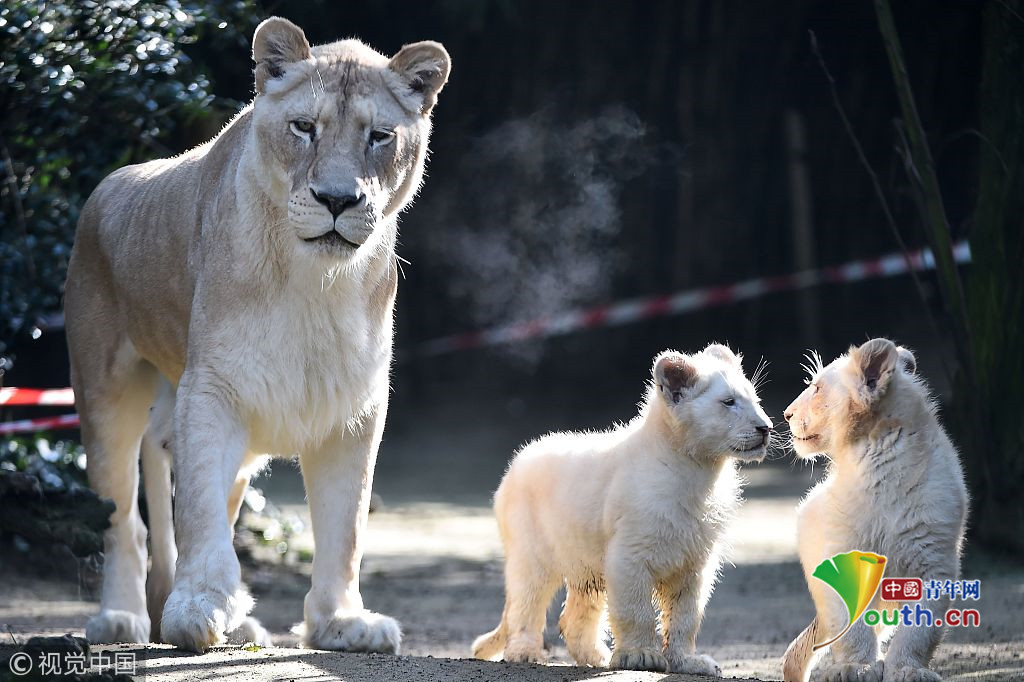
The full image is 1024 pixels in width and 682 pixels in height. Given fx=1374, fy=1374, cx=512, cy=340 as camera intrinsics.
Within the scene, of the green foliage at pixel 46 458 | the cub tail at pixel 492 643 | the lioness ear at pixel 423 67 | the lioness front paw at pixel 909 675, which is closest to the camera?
the lioness front paw at pixel 909 675

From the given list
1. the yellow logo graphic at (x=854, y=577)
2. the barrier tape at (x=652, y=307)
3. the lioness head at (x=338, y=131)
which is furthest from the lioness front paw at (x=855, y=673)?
the barrier tape at (x=652, y=307)

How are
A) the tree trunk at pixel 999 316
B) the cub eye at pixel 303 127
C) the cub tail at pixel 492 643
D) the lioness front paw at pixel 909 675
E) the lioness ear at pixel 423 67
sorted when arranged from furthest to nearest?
the tree trunk at pixel 999 316 < the cub tail at pixel 492 643 < the lioness ear at pixel 423 67 < the cub eye at pixel 303 127 < the lioness front paw at pixel 909 675

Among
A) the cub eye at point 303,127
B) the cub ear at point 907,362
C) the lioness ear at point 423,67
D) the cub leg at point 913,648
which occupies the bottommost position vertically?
the cub leg at point 913,648

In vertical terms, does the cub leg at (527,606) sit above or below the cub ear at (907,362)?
below

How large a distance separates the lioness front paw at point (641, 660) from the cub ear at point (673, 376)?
0.74 m

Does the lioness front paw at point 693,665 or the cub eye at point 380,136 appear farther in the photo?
the cub eye at point 380,136

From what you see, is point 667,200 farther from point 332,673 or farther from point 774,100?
point 332,673

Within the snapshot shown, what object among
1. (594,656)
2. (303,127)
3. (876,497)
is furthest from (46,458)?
(876,497)

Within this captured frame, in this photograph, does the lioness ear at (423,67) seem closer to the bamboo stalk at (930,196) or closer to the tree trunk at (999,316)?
the bamboo stalk at (930,196)

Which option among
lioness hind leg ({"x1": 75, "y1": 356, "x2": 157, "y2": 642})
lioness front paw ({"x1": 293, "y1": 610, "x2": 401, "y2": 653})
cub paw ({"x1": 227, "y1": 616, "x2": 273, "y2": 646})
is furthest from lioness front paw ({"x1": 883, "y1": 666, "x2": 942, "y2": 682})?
lioness hind leg ({"x1": 75, "y1": 356, "x2": 157, "y2": 642})

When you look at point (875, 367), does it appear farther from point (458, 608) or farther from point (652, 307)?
point (652, 307)

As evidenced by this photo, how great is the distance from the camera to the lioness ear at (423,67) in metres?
4.39

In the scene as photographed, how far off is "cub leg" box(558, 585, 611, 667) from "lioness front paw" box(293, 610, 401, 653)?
57 cm

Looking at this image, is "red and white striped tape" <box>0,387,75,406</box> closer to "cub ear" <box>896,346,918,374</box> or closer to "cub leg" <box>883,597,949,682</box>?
"cub ear" <box>896,346,918,374</box>
